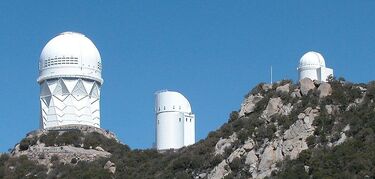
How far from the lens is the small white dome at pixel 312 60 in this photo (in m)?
92.4

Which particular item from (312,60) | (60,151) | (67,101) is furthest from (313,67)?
(60,151)

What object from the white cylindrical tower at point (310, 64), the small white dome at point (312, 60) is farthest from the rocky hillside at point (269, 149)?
the small white dome at point (312, 60)

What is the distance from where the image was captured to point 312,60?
303ft

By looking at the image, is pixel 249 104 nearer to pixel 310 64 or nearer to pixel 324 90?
pixel 324 90

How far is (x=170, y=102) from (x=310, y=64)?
12.9m

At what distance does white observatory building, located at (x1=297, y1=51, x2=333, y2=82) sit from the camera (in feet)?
298

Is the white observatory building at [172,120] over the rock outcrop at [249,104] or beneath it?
over

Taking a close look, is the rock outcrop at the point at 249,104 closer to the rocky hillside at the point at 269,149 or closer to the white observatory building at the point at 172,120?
the rocky hillside at the point at 269,149

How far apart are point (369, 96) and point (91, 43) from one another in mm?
28891

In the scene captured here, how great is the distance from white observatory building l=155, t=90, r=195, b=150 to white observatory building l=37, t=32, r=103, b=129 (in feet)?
26.1

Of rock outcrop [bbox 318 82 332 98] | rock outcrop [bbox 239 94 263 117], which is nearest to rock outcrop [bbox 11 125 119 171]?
rock outcrop [bbox 239 94 263 117]

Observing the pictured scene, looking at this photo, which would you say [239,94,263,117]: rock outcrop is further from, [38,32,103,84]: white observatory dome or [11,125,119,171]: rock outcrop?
[38,32,103,84]: white observatory dome

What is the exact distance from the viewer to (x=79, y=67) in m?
89.6

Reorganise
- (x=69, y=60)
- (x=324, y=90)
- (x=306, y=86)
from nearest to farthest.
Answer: (x=324, y=90)
(x=306, y=86)
(x=69, y=60)
